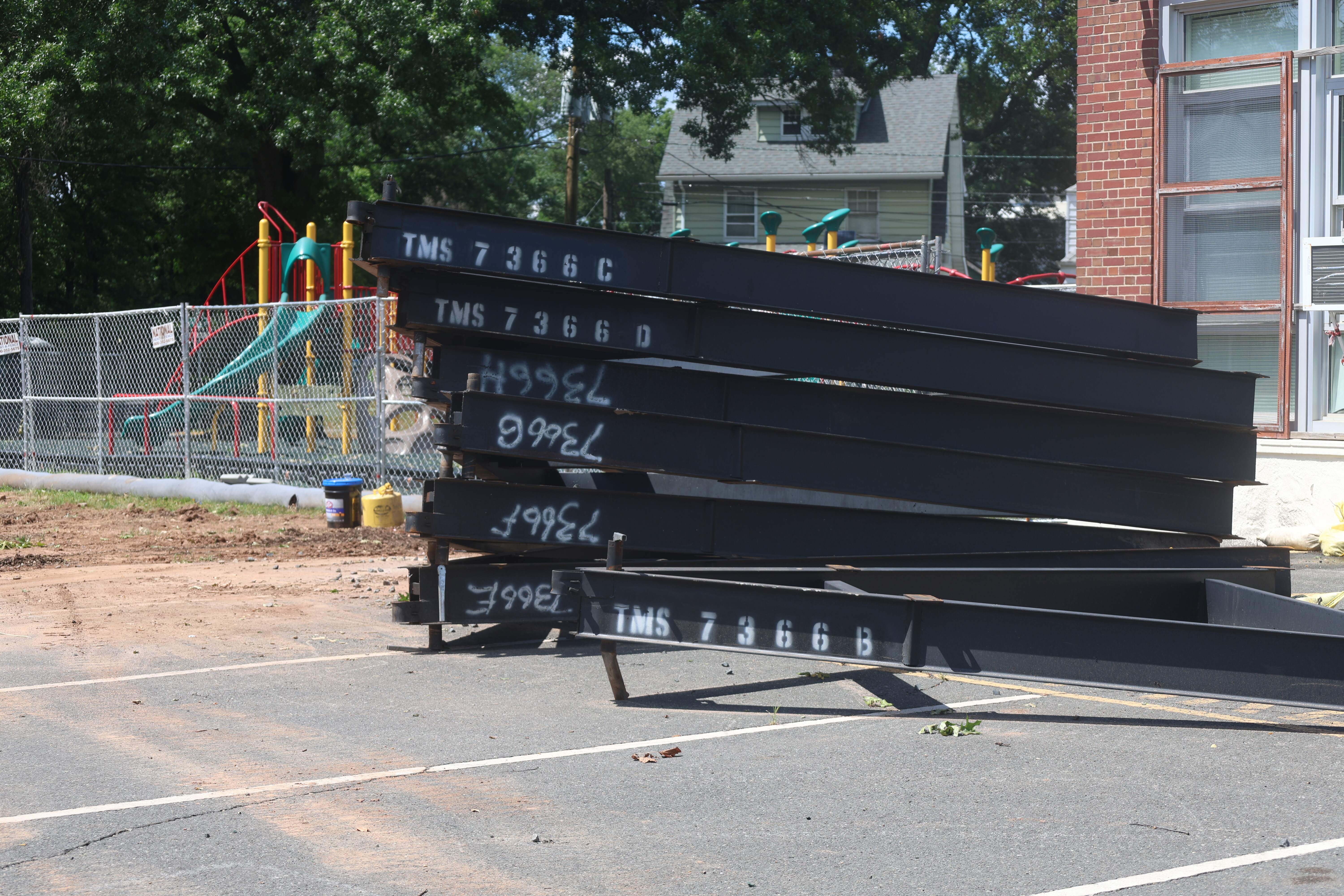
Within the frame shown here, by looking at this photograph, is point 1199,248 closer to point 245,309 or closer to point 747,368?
point 747,368

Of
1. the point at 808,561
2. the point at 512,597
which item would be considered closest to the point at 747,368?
the point at 808,561

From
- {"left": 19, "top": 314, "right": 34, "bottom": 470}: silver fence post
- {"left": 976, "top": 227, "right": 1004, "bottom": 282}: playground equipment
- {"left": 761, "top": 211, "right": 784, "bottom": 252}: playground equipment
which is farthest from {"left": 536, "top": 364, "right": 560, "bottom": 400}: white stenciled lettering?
{"left": 19, "top": 314, "right": 34, "bottom": 470}: silver fence post

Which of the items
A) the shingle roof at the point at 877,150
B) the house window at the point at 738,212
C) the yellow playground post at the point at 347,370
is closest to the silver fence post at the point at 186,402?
the yellow playground post at the point at 347,370

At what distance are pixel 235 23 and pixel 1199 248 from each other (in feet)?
71.8

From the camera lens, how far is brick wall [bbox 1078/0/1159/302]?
1265cm

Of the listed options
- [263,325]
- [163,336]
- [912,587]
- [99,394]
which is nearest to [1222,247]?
[912,587]

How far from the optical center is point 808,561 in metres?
7.60

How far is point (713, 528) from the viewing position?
7.77 meters

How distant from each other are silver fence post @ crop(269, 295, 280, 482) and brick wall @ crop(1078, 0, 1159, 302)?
32.5ft

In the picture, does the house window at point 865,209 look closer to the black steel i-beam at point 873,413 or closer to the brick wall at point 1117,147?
the brick wall at point 1117,147

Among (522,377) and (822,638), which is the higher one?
(522,377)

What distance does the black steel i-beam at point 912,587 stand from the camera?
268 inches

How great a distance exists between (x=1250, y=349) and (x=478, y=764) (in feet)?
30.9

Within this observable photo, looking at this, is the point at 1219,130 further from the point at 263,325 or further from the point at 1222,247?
the point at 263,325
